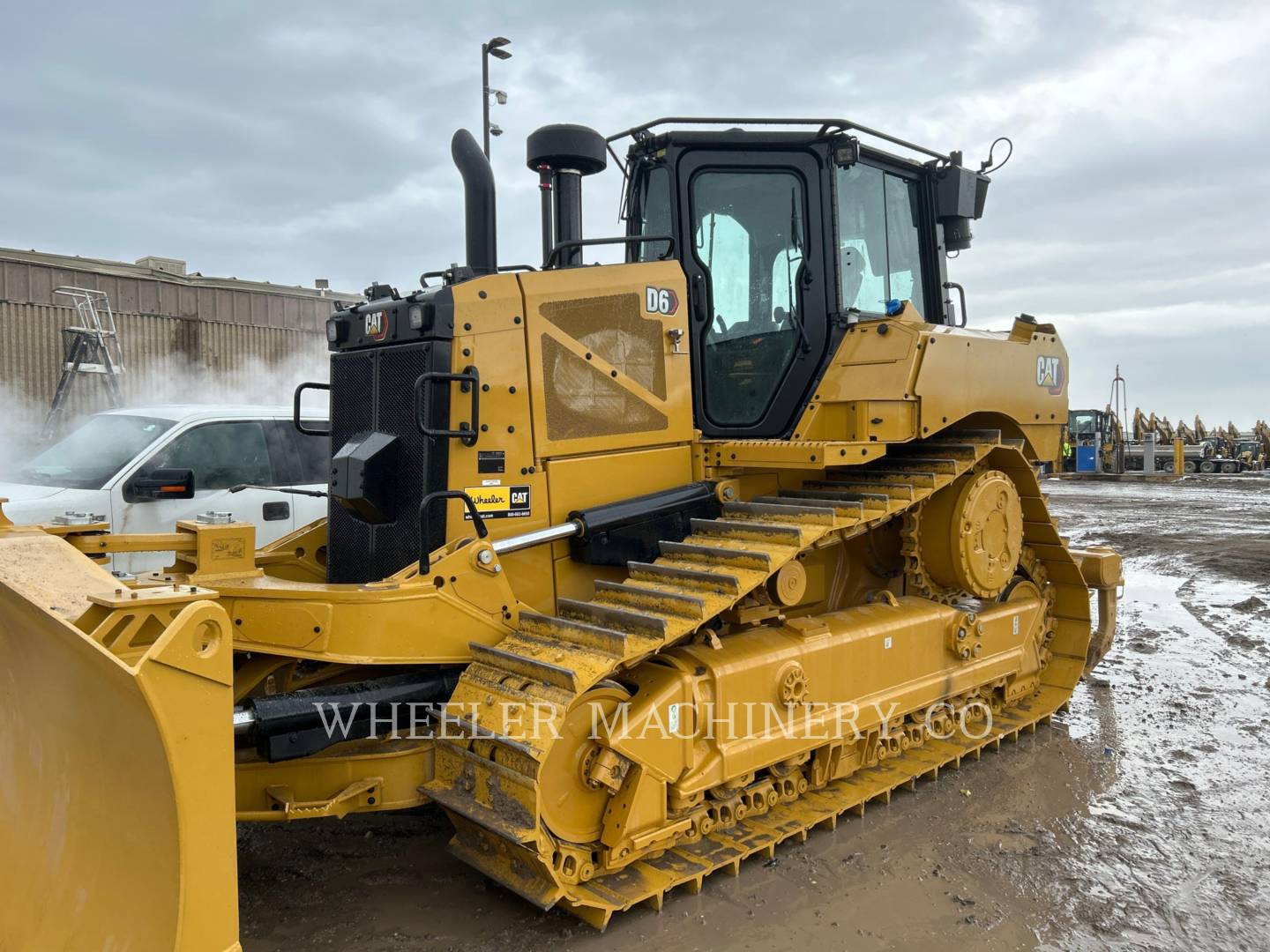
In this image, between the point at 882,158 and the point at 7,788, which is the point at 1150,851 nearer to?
the point at 882,158

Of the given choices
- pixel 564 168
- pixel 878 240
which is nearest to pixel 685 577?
pixel 564 168

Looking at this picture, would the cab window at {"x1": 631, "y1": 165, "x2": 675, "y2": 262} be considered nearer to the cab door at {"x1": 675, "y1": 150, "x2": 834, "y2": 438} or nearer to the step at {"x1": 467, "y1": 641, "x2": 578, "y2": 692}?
the cab door at {"x1": 675, "y1": 150, "x2": 834, "y2": 438}

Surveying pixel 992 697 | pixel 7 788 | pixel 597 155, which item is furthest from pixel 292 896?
pixel 992 697

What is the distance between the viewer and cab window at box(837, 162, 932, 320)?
523cm

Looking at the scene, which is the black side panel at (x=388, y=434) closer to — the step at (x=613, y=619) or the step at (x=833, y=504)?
the step at (x=613, y=619)

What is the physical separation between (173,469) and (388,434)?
302 centimetres

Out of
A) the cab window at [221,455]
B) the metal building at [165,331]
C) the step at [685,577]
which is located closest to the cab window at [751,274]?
the step at [685,577]

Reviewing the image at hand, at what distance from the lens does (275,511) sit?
741cm

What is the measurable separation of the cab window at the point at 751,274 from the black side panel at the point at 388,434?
1608 millimetres

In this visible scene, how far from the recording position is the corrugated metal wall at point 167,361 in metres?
16.2

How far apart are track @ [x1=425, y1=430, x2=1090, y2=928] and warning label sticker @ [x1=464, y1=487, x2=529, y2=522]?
47 cm

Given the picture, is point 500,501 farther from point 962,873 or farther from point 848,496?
point 962,873

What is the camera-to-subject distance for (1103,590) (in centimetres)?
646

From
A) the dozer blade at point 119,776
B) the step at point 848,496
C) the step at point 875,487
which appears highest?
the step at point 875,487
